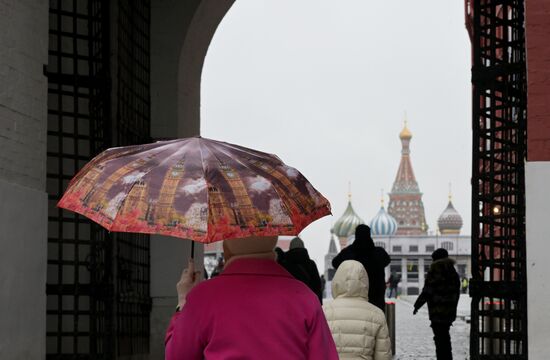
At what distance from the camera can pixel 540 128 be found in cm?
1046

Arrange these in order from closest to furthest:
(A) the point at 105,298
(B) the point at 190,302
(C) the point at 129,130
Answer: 1. (B) the point at 190,302
2. (A) the point at 105,298
3. (C) the point at 129,130

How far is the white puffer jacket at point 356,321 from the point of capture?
22.1 feet

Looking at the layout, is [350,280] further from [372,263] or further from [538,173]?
[372,263]

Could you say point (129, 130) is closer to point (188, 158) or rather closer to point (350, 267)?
point (350, 267)

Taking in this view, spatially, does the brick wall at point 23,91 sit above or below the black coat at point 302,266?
above

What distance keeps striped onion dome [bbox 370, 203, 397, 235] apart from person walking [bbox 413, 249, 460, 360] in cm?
13374

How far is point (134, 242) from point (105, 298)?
2.59 metres

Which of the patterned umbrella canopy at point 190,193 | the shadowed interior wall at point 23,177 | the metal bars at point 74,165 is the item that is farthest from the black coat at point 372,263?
the patterned umbrella canopy at point 190,193

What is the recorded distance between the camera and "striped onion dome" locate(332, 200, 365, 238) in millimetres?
161125

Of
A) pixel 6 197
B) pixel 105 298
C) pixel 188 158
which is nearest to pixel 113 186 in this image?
pixel 188 158

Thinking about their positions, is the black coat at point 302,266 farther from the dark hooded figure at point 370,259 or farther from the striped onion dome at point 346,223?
the striped onion dome at point 346,223

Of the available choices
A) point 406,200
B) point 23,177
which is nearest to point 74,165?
point 23,177

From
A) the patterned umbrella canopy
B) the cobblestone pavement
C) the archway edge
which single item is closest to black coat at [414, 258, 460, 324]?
the archway edge

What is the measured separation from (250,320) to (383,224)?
146m
